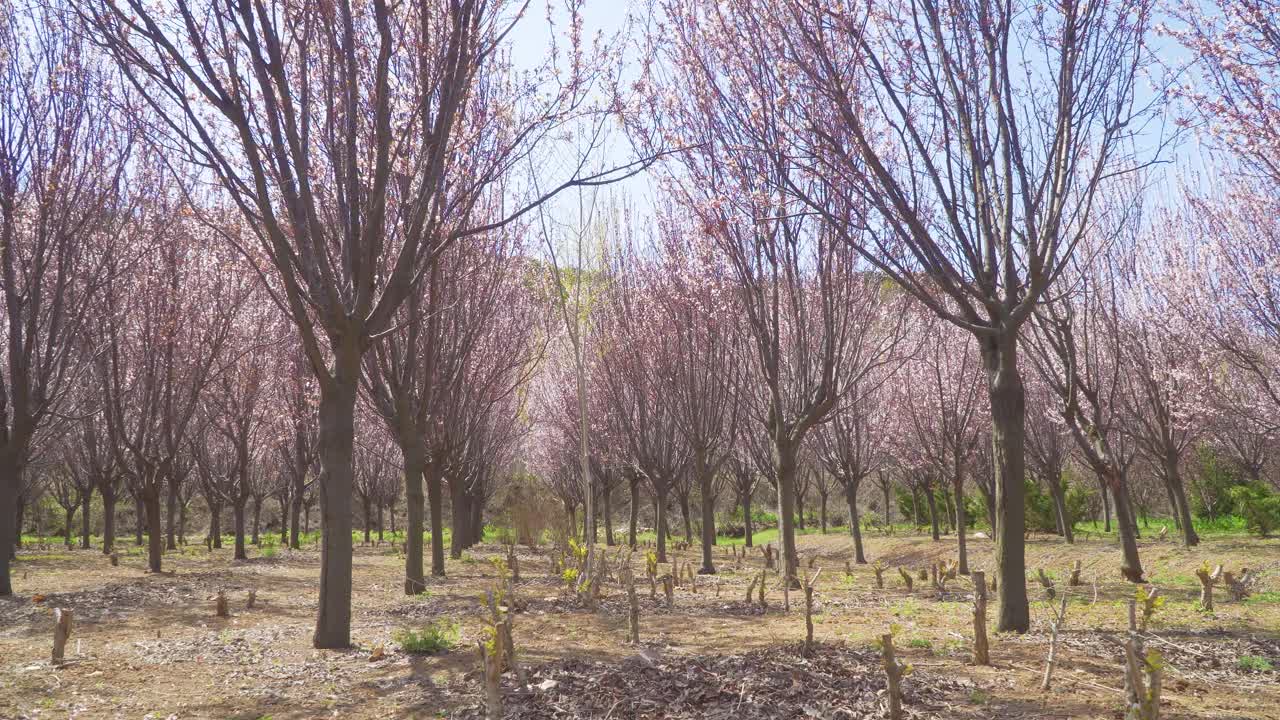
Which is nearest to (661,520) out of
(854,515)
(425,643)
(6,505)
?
(854,515)

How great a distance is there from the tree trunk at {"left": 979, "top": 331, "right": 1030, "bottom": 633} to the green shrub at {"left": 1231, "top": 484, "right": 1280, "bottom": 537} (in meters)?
14.3

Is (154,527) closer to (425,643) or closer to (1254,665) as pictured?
Answer: (425,643)

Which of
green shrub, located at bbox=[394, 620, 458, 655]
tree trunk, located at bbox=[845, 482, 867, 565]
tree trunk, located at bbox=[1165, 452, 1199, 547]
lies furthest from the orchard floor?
tree trunk, located at bbox=[845, 482, 867, 565]

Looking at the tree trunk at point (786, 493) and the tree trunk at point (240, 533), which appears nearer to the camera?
the tree trunk at point (786, 493)

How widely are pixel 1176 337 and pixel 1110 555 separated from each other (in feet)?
14.8

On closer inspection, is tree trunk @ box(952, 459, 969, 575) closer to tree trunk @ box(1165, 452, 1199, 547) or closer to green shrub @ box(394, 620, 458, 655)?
tree trunk @ box(1165, 452, 1199, 547)

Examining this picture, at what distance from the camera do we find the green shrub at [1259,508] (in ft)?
55.2

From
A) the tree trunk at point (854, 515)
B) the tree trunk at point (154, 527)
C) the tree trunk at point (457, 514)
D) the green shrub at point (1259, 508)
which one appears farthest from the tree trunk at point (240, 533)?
the green shrub at point (1259, 508)

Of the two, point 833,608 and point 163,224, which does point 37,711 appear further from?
point 163,224

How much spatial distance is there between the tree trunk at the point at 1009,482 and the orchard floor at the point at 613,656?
0.27 meters

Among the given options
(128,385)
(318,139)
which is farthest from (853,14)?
(128,385)

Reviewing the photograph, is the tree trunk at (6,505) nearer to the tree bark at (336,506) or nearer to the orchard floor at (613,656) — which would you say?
the orchard floor at (613,656)

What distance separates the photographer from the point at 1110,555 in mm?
15633

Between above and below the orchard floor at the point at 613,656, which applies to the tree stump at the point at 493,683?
above
